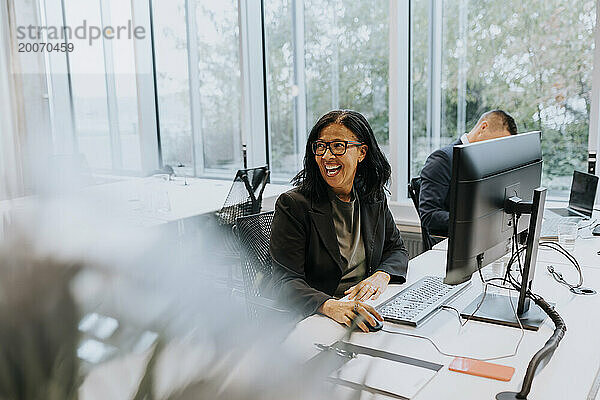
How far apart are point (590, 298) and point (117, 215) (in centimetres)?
200

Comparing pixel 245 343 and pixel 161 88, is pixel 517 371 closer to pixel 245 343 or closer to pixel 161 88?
pixel 245 343

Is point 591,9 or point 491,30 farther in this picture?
point 491,30

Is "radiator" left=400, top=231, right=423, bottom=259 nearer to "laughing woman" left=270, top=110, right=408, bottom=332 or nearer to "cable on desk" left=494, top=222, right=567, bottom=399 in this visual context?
"laughing woman" left=270, top=110, right=408, bottom=332

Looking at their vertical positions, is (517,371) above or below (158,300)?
below

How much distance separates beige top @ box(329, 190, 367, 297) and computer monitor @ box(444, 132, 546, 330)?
1.70ft

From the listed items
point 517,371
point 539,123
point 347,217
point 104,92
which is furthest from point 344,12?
point 104,92

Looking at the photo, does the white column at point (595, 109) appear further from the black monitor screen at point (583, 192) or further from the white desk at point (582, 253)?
the white desk at point (582, 253)

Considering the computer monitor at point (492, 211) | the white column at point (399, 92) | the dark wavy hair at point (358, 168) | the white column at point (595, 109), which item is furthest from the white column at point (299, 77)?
the computer monitor at point (492, 211)

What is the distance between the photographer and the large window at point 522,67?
3.63 metres

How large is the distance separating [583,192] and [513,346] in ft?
6.22

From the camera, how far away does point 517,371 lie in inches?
56.7

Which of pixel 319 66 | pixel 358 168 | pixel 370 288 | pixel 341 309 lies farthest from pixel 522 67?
pixel 341 309

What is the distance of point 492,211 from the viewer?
1.73 metres

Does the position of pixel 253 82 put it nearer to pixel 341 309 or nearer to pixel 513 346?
pixel 341 309
